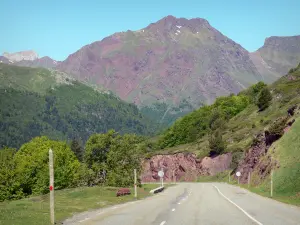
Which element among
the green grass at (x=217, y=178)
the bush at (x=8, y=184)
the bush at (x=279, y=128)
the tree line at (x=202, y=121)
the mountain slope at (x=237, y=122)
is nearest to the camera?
the bush at (x=279, y=128)

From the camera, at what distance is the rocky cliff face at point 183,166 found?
110 meters

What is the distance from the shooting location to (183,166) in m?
119

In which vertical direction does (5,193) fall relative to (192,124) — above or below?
below

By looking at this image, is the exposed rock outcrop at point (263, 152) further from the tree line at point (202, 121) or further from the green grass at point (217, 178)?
the tree line at point (202, 121)

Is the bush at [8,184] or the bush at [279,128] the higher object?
the bush at [279,128]

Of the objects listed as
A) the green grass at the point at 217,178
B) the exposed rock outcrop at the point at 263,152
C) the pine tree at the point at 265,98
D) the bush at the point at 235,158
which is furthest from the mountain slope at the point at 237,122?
the green grass at the point at 217,178

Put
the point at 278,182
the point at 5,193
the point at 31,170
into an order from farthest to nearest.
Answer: the point at 31,170 < the point at 5,193 < the point at 278,182

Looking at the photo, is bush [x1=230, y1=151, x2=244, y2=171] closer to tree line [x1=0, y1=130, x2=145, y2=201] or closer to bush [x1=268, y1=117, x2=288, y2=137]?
tree line [x1=0, y1=130, x2=145, y2=201]

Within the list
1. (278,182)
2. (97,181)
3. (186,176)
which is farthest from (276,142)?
(186,176)

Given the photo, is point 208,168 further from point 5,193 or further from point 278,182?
point 278,182

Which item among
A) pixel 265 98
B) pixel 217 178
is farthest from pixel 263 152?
pixel 265 98

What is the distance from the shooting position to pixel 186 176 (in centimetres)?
11938

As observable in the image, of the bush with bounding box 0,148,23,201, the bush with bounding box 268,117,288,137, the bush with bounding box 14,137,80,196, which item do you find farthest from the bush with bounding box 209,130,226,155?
the bush with bounding box 268,117,288,137

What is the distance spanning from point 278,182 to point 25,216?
2738cm
